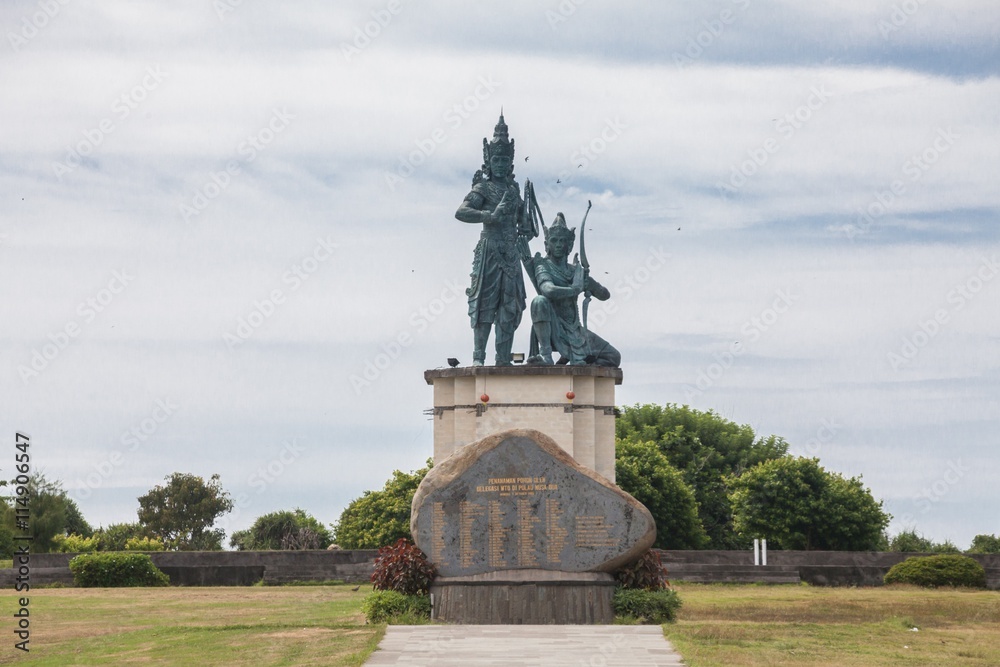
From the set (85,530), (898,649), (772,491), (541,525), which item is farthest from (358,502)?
(898,649)

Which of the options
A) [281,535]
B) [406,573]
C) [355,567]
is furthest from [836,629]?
[281,535]

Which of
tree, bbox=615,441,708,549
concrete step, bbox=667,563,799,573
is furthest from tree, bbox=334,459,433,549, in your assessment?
concrete step, bbox=667,563,799,573

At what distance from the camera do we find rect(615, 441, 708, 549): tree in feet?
131

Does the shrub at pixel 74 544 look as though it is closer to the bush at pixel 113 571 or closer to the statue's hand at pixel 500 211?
the bush at pixel 113 571

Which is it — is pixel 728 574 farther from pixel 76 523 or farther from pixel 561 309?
pixel 76 523

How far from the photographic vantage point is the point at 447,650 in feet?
48.3

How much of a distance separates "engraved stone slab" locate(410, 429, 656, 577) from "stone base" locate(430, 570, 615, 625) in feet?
0.58

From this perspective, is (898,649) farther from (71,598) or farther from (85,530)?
(85,530)

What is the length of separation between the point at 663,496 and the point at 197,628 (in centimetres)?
2508

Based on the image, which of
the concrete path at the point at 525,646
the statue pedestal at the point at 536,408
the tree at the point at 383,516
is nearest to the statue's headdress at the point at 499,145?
the statue pedestal at the point at 536,408

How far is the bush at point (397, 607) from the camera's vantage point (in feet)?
58.8

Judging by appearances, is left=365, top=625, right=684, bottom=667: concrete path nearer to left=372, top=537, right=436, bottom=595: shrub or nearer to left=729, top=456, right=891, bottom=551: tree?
left=372, top=537, right=436, bottom=595: shrub

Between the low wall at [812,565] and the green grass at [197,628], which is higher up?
the low wall at [812,565]

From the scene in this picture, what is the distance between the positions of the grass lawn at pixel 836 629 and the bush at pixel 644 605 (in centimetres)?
38
